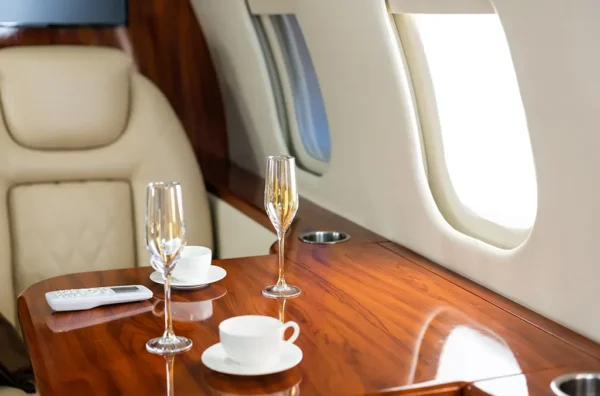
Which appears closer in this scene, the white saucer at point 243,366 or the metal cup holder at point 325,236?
the white saucer at point 243,366

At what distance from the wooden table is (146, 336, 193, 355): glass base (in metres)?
0.01

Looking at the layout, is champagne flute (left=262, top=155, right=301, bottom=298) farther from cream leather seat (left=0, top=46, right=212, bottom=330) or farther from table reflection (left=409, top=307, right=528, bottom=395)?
cream leather seat (left=0, top=46, right=212, bottom=330)

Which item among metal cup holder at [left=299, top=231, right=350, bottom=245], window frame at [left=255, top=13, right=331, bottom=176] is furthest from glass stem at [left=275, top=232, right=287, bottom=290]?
window frame at [left=255, top=13, right=331, bottom=176]

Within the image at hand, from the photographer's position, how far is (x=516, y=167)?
1.83m

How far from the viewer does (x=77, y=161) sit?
2.53m

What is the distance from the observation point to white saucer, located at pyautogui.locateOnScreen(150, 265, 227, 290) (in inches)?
66.6

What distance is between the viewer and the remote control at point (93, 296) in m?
1.57

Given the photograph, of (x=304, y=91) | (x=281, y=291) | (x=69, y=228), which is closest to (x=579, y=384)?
(x=281, y=291)

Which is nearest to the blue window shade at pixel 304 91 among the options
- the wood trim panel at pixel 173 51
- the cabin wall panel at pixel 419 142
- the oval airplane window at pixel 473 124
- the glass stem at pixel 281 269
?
the cabin wall panel at pixel 419 142

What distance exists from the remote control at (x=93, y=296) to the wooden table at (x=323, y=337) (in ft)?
0.05

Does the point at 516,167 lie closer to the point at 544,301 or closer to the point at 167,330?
the point at 544,301

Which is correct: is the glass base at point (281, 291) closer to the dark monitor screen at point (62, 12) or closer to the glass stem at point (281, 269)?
the glass stem at point (281, 269)

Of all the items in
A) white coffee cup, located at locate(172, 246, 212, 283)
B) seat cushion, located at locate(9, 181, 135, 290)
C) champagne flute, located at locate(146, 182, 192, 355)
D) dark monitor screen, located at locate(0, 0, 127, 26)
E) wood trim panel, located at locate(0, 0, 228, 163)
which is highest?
dark monitor screen, located at locate(0, 0, 127, 26)

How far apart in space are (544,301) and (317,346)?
0.48 meters
